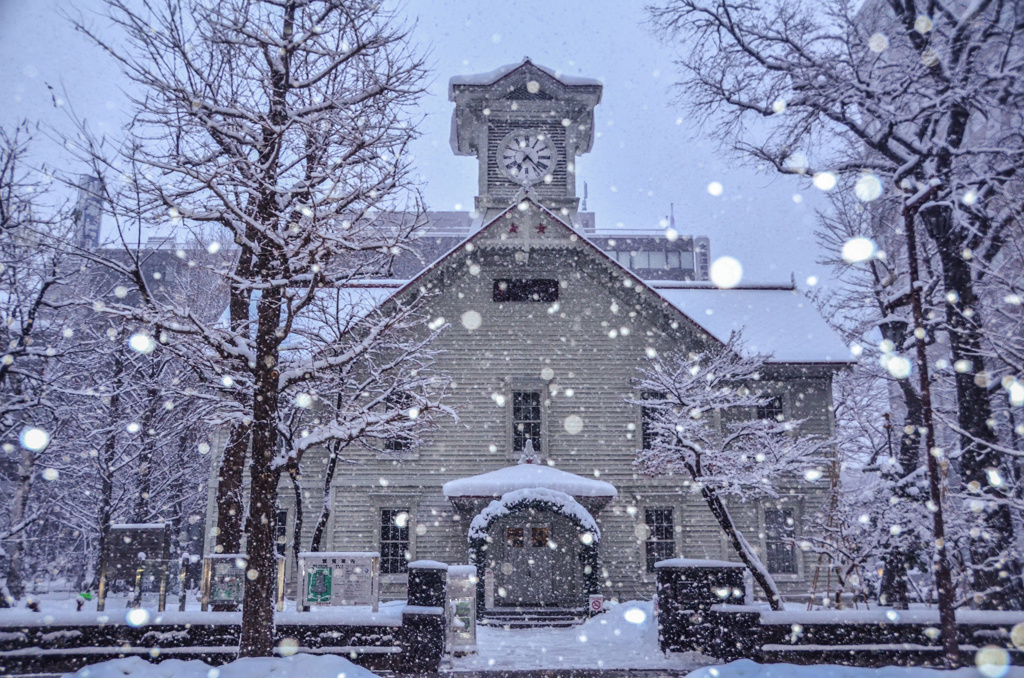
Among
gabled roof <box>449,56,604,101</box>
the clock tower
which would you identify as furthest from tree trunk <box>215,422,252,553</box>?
gabled roof <box>449,56,604,101</box>

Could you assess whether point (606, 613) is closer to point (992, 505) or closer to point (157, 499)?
point (992, 505)

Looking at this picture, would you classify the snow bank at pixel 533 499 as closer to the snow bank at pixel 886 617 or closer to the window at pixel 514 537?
the window at pixel 514 537

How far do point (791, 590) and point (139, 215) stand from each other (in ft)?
61.2

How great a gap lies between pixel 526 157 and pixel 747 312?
9301 mm

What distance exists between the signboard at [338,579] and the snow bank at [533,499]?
15.7 feet

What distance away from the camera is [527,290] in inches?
844

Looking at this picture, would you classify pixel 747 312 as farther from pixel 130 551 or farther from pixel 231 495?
pixel 130 551

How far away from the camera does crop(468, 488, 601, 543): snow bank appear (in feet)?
57.5

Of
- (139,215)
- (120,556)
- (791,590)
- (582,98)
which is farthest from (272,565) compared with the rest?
(582,98)

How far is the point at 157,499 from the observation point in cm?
2558

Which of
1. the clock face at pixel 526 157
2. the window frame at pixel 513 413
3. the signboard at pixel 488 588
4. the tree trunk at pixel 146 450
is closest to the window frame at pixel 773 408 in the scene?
the window frame at pixel 513 413

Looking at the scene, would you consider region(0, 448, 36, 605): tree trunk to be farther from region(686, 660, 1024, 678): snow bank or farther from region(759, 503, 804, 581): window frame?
region(759, 503, 804, 581): window frame

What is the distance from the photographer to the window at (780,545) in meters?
20.5

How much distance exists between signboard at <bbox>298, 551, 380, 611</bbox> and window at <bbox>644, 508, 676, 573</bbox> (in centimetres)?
965
